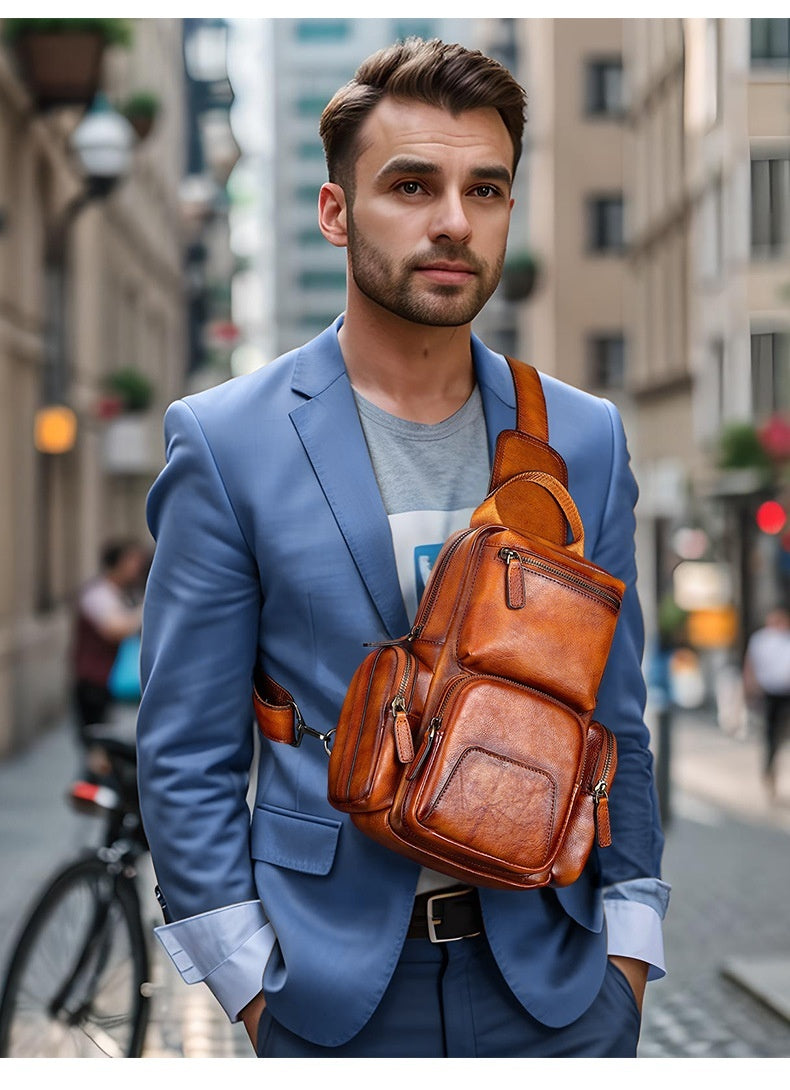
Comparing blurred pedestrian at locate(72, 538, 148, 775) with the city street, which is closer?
the city street

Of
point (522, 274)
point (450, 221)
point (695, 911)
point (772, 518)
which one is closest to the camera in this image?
point (450, 221)

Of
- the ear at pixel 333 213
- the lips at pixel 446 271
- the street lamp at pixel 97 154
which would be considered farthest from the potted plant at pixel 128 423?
the lips at pixel 446 271

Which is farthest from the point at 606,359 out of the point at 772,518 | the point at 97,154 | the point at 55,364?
the point at 97,154

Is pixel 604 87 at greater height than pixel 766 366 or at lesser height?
greater

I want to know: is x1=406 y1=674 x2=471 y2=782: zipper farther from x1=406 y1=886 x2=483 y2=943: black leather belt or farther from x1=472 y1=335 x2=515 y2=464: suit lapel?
x1=472 y1=335 x2=515 y2=464: suit lapel

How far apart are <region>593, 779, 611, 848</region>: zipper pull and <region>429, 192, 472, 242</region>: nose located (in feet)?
2.31

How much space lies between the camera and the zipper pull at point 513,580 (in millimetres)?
2070

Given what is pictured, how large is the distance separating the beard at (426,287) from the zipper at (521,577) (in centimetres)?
32

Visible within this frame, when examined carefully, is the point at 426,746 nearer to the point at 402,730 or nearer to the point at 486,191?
the point at 402,730

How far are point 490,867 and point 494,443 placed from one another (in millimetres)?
598

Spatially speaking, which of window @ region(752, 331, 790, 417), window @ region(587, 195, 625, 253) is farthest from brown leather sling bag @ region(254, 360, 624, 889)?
window @ region(587, 195, 625, 253)

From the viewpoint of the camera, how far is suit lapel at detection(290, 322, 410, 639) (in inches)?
86.7

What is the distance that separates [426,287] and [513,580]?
397mm

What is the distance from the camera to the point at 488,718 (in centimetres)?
205
